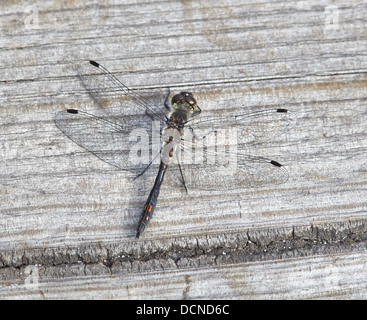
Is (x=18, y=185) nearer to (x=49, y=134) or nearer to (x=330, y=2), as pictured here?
(x=49, y=134)

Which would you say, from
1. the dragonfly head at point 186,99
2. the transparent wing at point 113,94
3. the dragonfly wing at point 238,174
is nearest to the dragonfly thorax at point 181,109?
the dragonfly head at point 186,99

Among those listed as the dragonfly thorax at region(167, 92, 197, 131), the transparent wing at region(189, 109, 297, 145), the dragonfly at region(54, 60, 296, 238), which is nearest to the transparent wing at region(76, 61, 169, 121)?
the dragonfly at region(54, 60, 296, 238)

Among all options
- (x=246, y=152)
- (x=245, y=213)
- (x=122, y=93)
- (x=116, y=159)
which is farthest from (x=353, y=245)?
(x=122, y=93)

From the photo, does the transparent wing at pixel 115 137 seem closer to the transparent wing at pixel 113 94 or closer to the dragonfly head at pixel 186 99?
the transparent wing at pixel 113 94

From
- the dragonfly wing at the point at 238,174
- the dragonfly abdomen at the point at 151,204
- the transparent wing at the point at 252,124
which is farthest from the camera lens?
the transparent wing at the point at 252,124

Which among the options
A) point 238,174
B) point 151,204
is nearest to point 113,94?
point 151,204

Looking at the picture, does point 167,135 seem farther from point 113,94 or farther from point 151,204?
point 151,204
